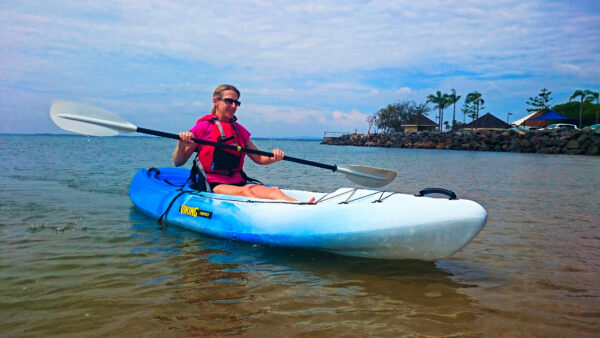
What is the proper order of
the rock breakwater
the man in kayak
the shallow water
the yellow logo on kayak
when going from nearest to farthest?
1. the shallow water
2. the yellow logo on kayak
3. the man in kayak
4. the rock breakwater

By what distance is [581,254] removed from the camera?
4152 mm

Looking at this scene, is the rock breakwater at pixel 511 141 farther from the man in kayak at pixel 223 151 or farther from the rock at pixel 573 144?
the man in kayak at pixel 223 151

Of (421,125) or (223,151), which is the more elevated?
(421,125)

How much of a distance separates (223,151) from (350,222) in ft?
6.75

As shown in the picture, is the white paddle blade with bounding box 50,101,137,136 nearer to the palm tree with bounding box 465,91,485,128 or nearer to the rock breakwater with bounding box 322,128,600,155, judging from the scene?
the rock breakwater with bounding box 322,128,600,155

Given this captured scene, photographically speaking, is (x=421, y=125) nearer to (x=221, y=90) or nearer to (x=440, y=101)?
(x=440, y=101)

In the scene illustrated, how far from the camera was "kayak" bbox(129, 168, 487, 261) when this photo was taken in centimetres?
331

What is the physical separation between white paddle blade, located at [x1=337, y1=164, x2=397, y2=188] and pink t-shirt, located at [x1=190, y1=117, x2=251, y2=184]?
49.4 inches

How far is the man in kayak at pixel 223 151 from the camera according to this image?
480 cm

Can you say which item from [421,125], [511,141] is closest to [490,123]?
[421,125]

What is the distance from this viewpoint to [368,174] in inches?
216

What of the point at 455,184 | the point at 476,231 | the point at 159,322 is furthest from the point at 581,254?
the point at 455,184

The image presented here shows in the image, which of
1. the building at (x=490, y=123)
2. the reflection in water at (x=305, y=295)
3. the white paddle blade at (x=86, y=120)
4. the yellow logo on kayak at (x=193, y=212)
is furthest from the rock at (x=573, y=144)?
the white paddle blade at (x=86, y=120)

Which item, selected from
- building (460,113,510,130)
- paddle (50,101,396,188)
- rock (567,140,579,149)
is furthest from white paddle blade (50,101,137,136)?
building (460,113,510,130)
